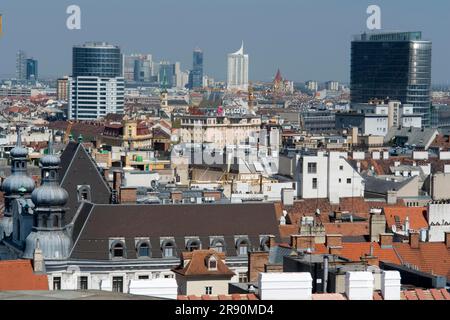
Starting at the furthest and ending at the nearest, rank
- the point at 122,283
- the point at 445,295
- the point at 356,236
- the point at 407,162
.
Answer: the point at 407,162 < the point at 356,236 < the point at 122,283 < the point at 445,295

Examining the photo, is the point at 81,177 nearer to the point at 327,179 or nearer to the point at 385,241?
the point at 385,241

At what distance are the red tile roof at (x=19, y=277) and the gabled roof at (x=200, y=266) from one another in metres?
3.14

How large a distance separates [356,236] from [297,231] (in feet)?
5.59

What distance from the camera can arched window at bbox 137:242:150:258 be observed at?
4031 cm

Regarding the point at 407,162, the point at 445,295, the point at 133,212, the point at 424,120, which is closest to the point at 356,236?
the point at 133,212

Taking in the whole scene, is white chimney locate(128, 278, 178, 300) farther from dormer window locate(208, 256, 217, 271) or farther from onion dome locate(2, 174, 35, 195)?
onion dome locate(2, 174, 35, 195)

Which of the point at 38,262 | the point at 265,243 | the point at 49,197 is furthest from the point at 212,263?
the point at 49,197

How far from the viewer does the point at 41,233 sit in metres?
39.8

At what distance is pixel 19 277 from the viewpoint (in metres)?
33.9

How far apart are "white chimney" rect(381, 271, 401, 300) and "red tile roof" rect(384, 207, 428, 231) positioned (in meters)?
30.2
